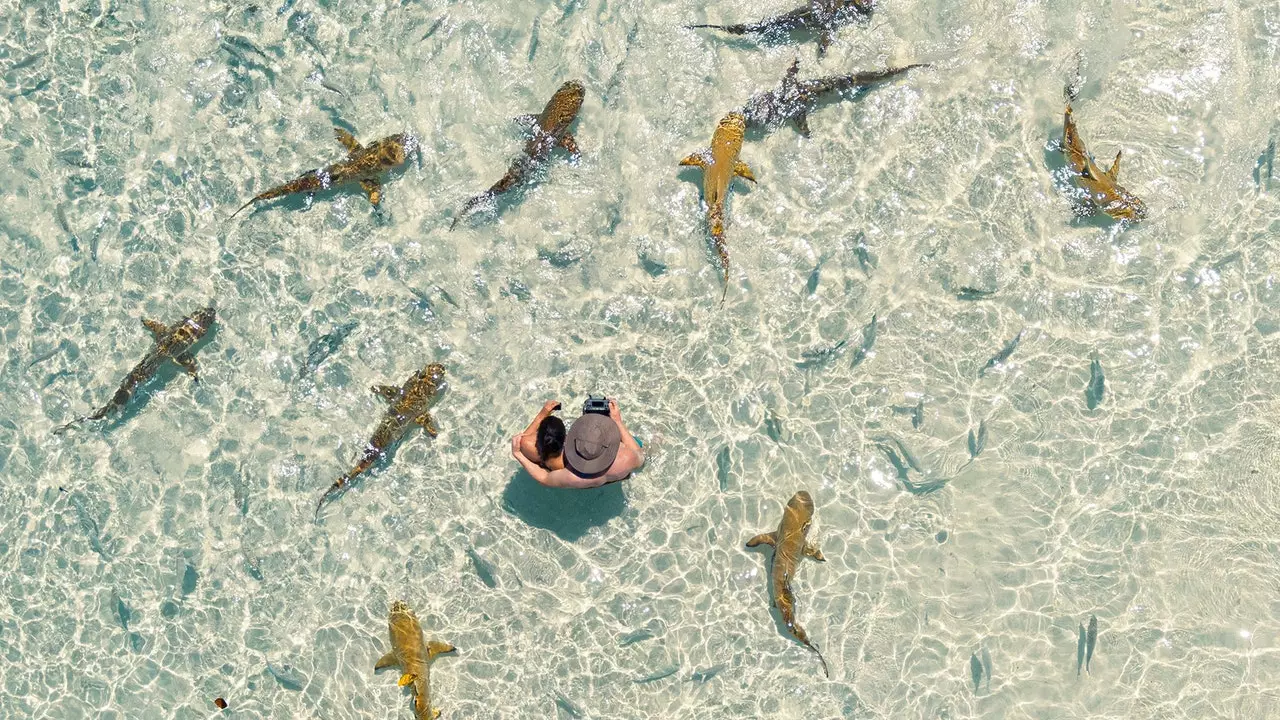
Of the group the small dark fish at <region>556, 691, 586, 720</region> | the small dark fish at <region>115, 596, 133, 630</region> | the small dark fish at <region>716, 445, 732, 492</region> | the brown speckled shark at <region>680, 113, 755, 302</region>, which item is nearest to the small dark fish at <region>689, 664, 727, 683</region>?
the small dark fish at <region>556, 691, 586, 720</region>

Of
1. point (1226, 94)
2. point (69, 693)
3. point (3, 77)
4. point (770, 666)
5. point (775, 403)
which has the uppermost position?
point (1226, 94)

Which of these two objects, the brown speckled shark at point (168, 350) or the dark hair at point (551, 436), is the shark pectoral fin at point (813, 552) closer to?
the dark hair at point (551, 436)

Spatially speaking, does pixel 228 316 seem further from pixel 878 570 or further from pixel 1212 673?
pixel 1212 673

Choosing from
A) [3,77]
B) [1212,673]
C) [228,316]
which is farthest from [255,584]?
[1212,673]

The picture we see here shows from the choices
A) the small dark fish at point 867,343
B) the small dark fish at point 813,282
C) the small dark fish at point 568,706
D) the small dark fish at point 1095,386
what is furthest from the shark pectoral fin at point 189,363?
the small dark fish at point 1095,386

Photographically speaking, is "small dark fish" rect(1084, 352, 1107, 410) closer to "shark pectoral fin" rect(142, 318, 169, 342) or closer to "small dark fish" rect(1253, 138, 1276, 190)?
"small dark fish" rect(1253, 138, 1276, 190)

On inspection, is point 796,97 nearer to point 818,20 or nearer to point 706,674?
point 818,20
